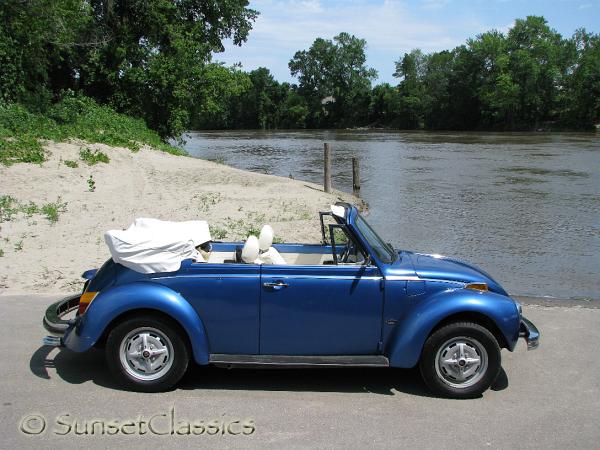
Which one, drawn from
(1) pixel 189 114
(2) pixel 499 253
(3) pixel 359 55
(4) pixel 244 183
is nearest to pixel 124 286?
(2) pixel 499 253

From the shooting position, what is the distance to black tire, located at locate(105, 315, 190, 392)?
4.81 metres

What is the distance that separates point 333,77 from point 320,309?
140 meters

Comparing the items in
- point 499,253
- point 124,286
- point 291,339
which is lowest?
point 499,253

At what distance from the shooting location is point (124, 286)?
15.9ft

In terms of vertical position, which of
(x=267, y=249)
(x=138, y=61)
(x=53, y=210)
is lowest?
(x=53, y=210)

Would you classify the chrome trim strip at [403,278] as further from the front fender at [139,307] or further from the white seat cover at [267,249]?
the front fender at [139,307]

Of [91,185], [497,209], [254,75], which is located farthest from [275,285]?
[254,75]

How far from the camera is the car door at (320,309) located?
4.83 metres

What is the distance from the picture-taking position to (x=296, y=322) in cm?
486

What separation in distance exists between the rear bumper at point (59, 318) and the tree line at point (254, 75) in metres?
17.7

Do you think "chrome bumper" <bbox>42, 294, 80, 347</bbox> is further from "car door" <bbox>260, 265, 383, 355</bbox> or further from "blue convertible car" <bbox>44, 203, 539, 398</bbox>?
"car door" <bbox>260, 265, 383, 355</bbox>

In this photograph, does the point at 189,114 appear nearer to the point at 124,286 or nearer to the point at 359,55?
the point at 124,286

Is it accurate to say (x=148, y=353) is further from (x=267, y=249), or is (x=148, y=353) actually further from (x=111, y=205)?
(x=111, y=205)

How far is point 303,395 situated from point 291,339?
0.45m
